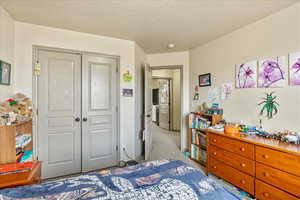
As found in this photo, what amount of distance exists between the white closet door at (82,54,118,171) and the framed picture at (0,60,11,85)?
3.13 ft

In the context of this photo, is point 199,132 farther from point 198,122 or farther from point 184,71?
point 184,71

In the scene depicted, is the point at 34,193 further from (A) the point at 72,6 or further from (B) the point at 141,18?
(B) the point at 141,18

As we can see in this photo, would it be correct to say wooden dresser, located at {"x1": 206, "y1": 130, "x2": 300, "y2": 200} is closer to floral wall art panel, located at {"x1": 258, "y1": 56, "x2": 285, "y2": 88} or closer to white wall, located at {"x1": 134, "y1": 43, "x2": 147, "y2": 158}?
floral wall art panel, located at {"x1": 258, "y1": 56, "x2": 285, "y2": 88}

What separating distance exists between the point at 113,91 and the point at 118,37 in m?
1.05

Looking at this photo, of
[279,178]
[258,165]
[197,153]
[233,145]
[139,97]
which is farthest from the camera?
[139,97]

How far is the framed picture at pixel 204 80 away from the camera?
296 centimetres

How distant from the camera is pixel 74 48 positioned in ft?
8.08

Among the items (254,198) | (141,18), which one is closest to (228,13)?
(141,18)

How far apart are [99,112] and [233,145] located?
2.26 meters

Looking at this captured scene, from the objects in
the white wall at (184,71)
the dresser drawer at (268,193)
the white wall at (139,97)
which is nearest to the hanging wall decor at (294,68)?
the dresser drawer at (268,193)

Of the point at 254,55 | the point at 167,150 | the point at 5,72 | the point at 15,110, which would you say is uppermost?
the point at 254,55

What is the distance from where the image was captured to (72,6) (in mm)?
1788

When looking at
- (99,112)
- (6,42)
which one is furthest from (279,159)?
(6,42)

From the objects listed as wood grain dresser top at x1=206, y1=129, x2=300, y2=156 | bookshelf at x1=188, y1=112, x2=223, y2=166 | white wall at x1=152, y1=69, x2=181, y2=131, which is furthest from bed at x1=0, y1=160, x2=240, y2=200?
white wall at x1=152, y1=69, x2=181, y2=131
